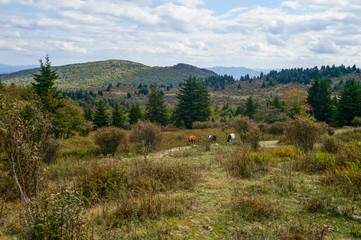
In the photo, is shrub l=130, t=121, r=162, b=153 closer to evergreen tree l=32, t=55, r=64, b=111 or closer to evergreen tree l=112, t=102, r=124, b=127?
evergreen tree l=32, t=55, r=64, b=111

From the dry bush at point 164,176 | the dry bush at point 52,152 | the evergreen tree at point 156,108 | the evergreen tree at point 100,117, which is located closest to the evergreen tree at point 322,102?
the evergreen tree at point 156,108

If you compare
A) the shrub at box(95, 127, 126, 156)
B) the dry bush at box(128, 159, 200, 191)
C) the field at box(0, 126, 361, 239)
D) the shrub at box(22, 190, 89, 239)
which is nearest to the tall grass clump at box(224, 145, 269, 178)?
the field at box(0, 126, 361, 239)

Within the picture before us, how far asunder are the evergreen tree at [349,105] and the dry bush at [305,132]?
28.9m

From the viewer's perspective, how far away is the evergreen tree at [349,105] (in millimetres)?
31500

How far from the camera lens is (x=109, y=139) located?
41.4 feet

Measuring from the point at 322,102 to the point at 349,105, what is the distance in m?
5.73

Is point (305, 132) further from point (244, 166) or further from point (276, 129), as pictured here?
point (276, 129)

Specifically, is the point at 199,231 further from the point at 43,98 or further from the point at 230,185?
the point at 43,98

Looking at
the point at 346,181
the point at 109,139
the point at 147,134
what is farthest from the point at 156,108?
the point at 346,181

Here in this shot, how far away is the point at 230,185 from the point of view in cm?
592

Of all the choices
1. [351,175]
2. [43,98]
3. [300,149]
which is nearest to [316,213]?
[351,175]

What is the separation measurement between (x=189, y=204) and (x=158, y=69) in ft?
654

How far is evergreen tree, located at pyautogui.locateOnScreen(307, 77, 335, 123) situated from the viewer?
3666 cm

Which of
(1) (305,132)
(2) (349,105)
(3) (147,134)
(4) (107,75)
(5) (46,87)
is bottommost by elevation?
(3) (147,134)
